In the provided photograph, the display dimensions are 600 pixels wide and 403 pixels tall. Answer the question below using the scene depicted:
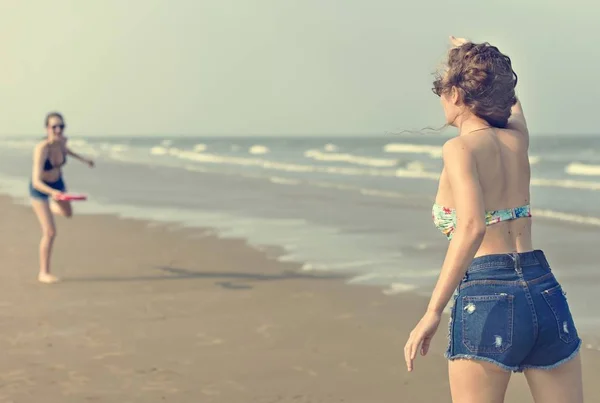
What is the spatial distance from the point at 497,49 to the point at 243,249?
8155mm

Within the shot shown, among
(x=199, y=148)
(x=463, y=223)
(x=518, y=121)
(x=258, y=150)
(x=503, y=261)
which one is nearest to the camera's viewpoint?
(x=463, y=223)

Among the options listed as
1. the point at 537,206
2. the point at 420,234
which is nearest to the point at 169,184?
the point at 537,206

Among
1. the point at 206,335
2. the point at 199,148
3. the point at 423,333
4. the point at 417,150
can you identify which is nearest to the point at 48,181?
the point at 206,335

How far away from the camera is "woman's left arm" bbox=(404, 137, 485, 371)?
2.86 meters

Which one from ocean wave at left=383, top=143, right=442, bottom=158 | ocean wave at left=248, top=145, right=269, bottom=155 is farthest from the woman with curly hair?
ocean wave at left=248, top=145, right=269, bottom=155

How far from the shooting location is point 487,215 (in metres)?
2.99

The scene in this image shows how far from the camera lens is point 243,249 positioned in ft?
35.8

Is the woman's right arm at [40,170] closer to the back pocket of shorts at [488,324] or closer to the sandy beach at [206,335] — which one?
the sandy beach at [206,335]

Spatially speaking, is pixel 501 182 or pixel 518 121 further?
pixel 518 121

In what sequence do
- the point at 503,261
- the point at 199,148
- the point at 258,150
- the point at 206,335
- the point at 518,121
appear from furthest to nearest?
the point at 199,148
the point at 258,150
the point at 206,335
the point at 518,121
the point at 503,261

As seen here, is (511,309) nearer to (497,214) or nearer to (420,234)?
(497,214)

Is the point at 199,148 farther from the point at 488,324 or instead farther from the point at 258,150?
the point at 488,324

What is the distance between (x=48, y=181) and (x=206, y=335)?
3241 millimetres

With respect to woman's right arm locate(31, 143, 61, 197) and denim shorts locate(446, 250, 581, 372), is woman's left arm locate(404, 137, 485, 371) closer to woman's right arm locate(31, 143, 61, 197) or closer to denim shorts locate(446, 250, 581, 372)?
denim shorts locate(446, 250, 581, 372)
